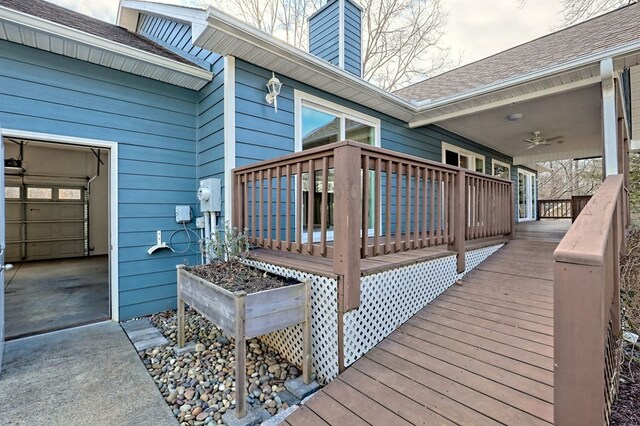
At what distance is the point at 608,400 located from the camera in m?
1.81

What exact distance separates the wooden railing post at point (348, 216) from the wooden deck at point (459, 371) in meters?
0.56

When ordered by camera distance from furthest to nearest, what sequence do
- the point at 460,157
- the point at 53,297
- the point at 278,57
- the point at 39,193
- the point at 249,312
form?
the point at 39,193
the point at 460,157
the point at 53,297
the point at 278,57
the point at 249,312

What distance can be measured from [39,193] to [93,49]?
26.3 feet

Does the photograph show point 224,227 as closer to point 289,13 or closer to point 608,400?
point 608,400

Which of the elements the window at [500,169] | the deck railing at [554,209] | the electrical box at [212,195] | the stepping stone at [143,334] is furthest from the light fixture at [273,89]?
the deck railing at [554,209]

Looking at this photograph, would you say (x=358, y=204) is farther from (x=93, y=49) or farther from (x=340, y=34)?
(x=340, y=34)

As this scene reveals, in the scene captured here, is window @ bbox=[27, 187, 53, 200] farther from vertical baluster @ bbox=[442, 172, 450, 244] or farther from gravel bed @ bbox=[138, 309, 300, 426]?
vertical baluster @ bbox=[442, 172, 450, 244]

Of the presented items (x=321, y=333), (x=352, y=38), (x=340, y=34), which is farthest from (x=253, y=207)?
(x=352, y=38)

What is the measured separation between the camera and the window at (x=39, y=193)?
8.64m

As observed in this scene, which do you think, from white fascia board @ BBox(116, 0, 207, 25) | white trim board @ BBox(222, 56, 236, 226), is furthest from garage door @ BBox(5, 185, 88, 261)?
white trim board @ BBox(222, 56, 236, 226)

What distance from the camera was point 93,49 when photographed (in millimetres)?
3240

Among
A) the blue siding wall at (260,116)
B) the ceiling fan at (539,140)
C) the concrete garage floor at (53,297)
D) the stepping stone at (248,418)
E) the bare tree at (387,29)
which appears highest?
the bare tree at (387,29)

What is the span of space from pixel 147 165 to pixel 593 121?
7.87 meters

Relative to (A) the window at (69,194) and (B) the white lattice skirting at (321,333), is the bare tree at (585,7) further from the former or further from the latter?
(A) the window at (69,194)
